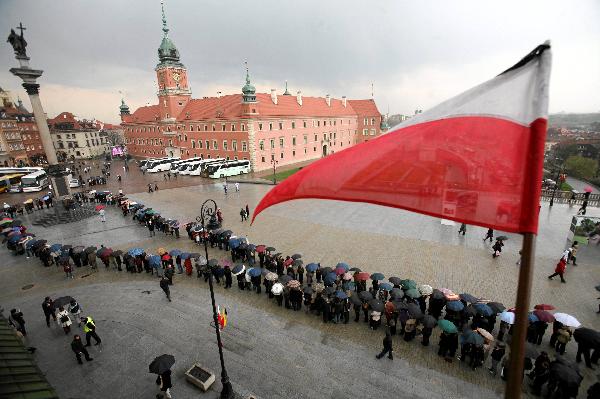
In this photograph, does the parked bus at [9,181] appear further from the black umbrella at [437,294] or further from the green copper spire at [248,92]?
the black umbrella at [437,294]

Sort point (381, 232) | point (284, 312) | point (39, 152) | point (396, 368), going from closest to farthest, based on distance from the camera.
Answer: point (396, 368), point (284, 312), point (381, 232), point (39, 152)

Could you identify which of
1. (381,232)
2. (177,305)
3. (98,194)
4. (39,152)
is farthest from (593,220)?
(39,152)

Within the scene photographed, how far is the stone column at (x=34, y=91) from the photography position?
23.9m

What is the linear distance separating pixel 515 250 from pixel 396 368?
42.7ft

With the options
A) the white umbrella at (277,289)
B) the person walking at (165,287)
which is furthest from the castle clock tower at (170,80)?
the white umbrella at (277,289)

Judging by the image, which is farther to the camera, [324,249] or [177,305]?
[324,249]

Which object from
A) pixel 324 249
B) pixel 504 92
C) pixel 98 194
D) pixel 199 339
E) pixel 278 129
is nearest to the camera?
pixel 504 92

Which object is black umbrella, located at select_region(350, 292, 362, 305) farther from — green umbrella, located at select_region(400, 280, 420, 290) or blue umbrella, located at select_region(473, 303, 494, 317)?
blue umbrella, located at select_region(473, 303, 494, 317)

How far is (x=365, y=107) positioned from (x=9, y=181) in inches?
2842

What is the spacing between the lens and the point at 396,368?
31.2 feet

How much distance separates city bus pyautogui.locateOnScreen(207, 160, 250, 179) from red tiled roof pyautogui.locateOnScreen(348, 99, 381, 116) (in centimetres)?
4423

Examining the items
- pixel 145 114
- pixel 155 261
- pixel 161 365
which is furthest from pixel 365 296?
pixel 145 114

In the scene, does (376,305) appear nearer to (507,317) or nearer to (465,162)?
(507,317)

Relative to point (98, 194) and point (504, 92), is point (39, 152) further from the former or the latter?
point (504, 92)
